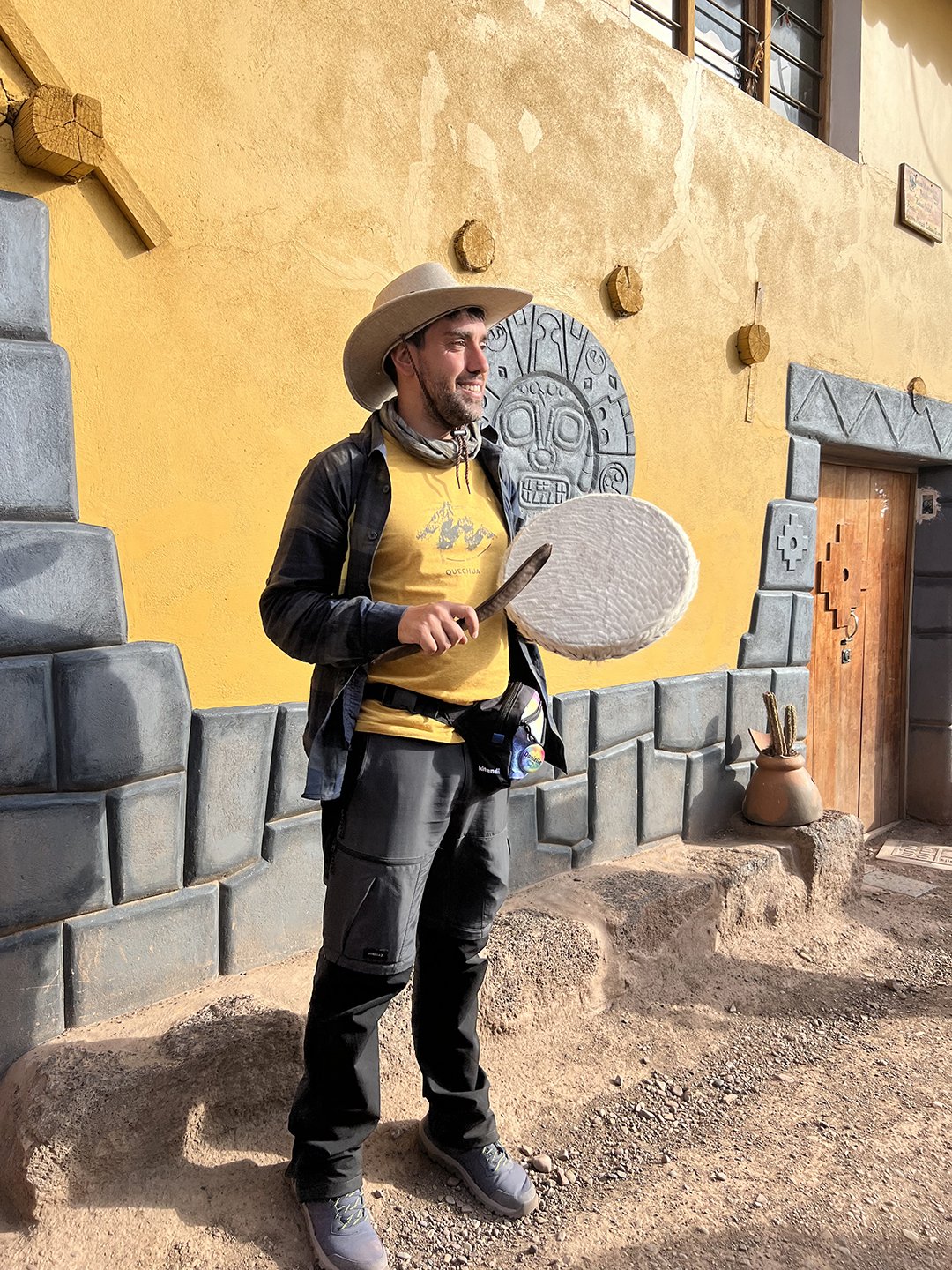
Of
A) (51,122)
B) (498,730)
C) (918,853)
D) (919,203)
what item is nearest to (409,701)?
(498,730)

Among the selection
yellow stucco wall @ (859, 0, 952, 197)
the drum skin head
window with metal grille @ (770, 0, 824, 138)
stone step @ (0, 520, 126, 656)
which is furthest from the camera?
yellow stucco wall @ (859, 0, 952, 197)

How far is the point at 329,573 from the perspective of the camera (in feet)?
5.77

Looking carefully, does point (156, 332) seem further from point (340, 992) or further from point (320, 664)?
point (340, 992)

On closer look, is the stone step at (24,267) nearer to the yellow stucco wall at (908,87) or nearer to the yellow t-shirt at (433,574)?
the yellow t-shirt at (433,574)

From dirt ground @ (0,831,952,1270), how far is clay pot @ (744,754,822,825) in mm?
939

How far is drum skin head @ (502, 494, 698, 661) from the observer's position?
169cm

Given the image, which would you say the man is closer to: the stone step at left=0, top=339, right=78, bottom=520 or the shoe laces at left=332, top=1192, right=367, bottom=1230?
the shoe laces at left=332, top=1192, right=367, bottom=1230

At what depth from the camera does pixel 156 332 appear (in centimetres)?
229

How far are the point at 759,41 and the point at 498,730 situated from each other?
150 inches

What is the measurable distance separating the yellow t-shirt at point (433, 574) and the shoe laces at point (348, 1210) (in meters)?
0.88

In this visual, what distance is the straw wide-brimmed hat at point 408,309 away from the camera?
1.76 meters

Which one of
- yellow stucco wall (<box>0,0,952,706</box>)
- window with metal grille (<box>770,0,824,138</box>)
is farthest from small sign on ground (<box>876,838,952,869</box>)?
window with metal grille (<box>770,0,824,138</box>)

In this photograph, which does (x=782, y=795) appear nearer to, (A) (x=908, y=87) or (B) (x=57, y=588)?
(B) (x=57, y=588)

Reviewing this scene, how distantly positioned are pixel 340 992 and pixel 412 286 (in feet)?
4.26
